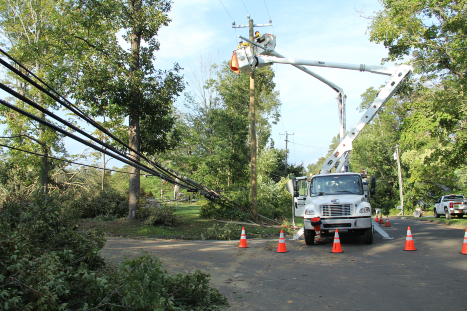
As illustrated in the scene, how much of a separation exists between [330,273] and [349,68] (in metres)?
9.40

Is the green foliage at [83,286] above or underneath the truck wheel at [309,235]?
above

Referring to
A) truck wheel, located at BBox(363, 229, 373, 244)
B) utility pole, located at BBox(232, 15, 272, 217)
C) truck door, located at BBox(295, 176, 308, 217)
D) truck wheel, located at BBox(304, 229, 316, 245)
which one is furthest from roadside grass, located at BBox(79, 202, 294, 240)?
truck wheel, located at BBox(363, 229, 373, 244)

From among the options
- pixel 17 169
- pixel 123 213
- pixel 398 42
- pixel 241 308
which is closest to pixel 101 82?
pixel 123 213

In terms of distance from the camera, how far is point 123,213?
20.8m

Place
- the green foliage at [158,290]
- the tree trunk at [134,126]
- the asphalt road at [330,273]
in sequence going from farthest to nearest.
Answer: the tree trunk at [134,126]
the asphalt road at [330,273]
the green foliage at [158,290]

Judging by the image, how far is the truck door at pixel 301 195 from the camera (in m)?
13.6

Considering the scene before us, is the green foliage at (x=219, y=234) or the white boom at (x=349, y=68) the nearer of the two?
the white boom at (x=349, y=68)

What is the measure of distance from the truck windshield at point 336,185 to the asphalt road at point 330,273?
1918mm

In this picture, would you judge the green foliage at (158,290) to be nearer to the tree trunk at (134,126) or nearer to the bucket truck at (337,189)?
the bucket truck at (337,189)

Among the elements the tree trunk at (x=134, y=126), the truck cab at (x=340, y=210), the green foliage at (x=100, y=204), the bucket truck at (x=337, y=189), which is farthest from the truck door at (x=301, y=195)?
the green foliage at (x=100, y=204)

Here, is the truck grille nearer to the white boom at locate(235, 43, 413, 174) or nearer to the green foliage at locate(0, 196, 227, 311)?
the white boom at locate(235, 43, 413, 174)

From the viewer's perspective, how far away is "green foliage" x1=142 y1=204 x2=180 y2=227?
1650cm

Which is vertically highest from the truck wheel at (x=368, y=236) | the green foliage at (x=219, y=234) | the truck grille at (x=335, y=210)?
the truck grille at (x=335, y=210)

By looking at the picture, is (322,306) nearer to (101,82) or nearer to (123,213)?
(101,82)
